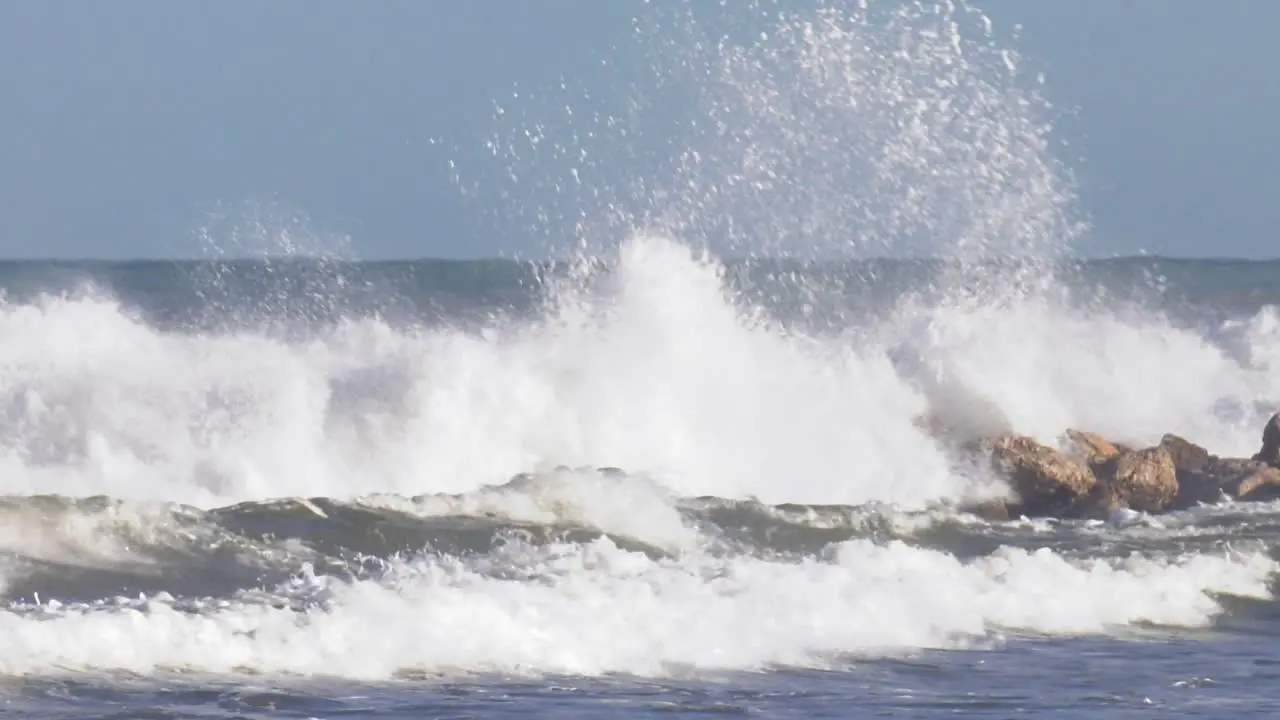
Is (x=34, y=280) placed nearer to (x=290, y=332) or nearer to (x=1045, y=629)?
(x=290, y=332)

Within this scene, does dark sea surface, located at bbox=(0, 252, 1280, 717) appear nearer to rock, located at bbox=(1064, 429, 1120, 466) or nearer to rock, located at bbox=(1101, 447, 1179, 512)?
rock, located at bbox=(1101, 447, 1179, 512)

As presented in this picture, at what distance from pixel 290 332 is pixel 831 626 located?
396 inches

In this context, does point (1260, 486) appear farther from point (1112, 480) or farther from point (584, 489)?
point (584, 489)

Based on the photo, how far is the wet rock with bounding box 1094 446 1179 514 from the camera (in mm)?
16359

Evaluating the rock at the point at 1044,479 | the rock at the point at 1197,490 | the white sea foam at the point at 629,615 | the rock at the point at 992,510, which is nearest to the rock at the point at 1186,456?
the rock at the point at 1197,490

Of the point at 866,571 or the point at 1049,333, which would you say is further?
the point at 1049,333

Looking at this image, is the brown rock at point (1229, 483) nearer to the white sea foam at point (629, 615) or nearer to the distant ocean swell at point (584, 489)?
the distant ocean swell at point (584, 489)

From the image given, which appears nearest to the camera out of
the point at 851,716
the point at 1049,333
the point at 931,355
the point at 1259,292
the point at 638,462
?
the point at 851,716

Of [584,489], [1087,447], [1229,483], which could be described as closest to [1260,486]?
[1229,483]

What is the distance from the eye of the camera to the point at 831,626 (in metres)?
10.9

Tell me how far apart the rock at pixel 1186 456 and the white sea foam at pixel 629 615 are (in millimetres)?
4243

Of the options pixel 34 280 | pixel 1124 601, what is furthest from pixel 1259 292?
pixel 1124 601

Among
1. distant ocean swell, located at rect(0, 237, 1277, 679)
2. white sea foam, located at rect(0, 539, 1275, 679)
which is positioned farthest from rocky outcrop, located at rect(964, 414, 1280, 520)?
white sea foam, located at rect(0, 539, 1275, 679)

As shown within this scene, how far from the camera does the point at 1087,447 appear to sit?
60.0 feet
